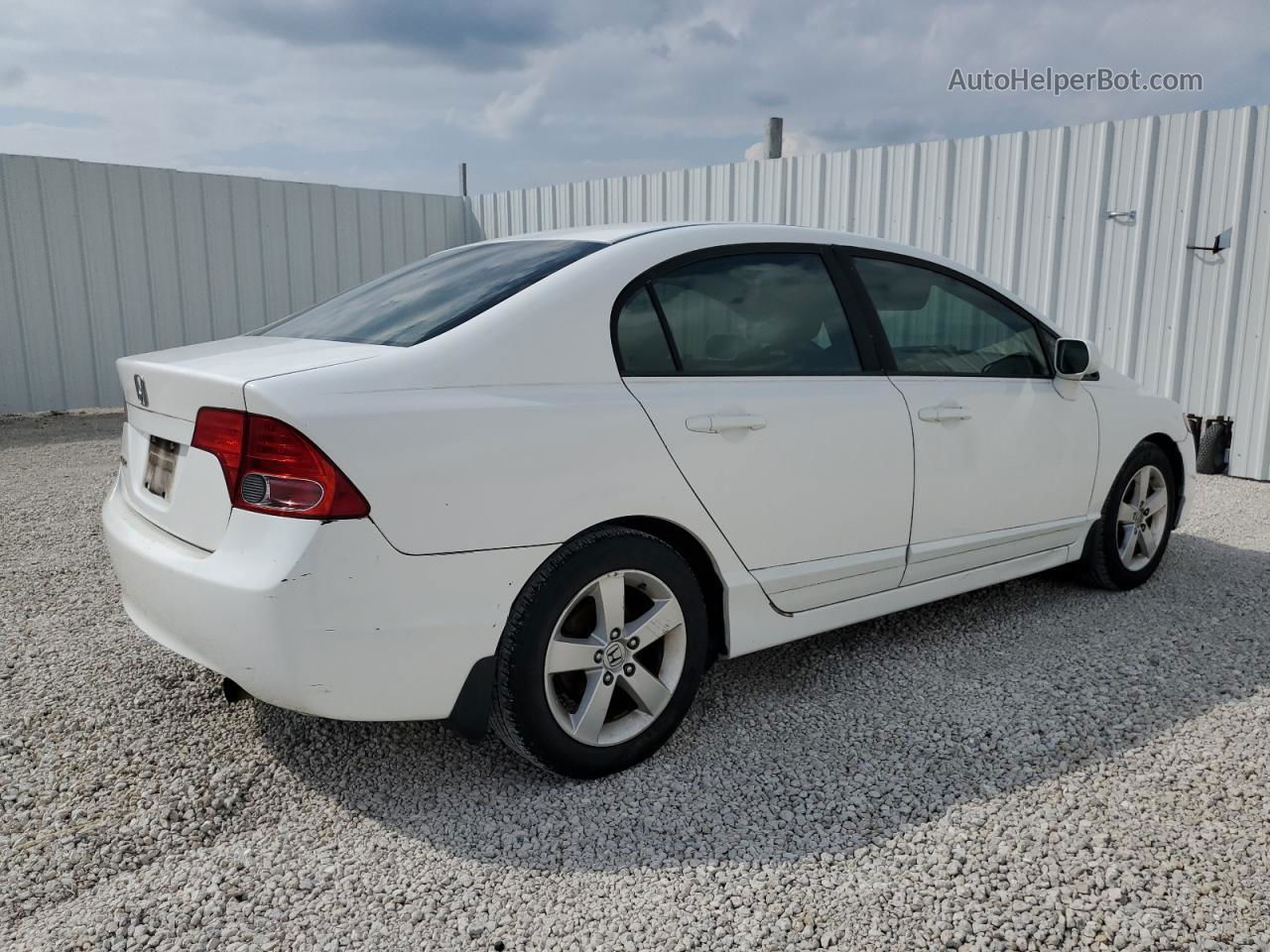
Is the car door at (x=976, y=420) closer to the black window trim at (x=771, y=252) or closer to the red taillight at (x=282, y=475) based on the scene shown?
the black window trim at (x=771, y=252)

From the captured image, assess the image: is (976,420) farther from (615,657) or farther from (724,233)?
(615,657)

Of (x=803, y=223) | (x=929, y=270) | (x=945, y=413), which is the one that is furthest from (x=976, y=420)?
(x=803, y=223)

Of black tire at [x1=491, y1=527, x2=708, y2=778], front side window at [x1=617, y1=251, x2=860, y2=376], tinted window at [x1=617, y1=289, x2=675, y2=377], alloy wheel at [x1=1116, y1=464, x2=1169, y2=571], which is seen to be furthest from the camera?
alloy wheel at [x1=1116, y1=464, x2=1169, y2=571]

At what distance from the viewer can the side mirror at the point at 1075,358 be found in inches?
154

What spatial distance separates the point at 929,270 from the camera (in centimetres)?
375

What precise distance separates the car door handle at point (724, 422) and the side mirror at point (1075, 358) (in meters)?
1.71

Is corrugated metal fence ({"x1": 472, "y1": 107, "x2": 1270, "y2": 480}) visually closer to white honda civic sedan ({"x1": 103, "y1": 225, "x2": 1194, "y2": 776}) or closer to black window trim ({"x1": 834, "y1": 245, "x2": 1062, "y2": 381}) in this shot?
black window trim ({"x1": 834, "y1": 245, "x2": 1062, "y2": 381})

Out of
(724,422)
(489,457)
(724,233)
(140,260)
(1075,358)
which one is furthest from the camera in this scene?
(140,260)

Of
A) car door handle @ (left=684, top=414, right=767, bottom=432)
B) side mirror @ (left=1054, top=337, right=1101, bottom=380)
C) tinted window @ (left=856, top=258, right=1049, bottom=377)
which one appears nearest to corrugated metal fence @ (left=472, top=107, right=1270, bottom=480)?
side mirror @ (left=1054, top=337, right=1101, bottom=380)

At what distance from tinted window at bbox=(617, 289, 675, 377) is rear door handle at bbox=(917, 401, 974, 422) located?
3.45ft

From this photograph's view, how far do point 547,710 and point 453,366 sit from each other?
0.93m

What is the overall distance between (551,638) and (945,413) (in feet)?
5.64

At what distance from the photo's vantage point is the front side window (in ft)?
9.61

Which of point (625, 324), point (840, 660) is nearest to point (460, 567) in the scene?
point (625, 324)
